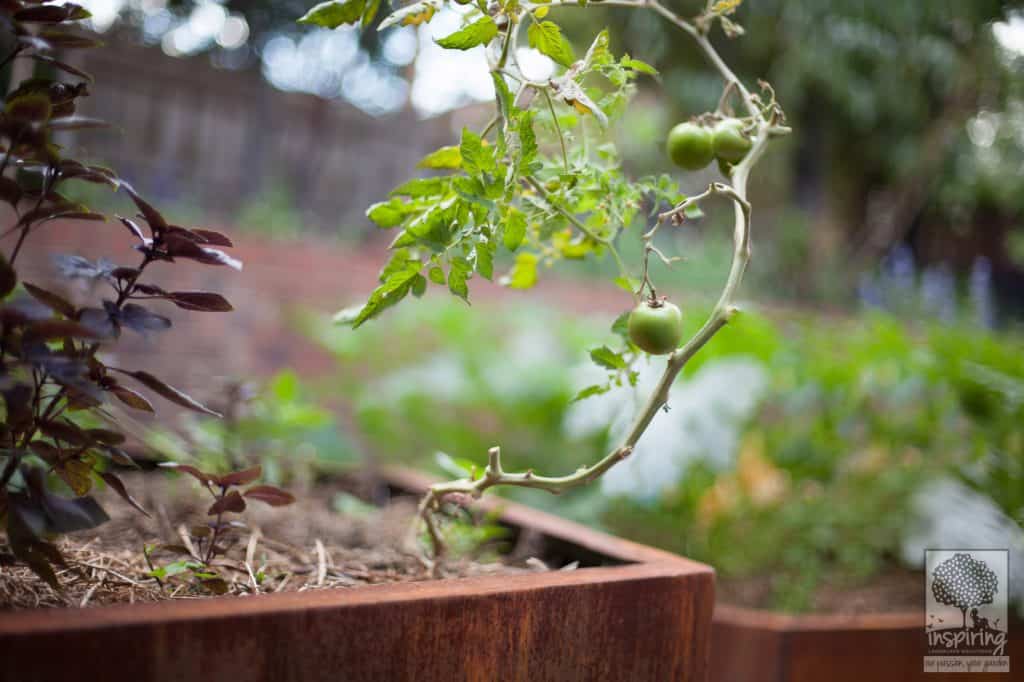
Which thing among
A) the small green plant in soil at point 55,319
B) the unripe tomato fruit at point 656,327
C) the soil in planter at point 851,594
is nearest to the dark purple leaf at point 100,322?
the small green plant in soil at point 55,319

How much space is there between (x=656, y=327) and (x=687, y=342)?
1.3 inches

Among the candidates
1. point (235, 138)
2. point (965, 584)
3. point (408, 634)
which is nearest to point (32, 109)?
point (408, 634)

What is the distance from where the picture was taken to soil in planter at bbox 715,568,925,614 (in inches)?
61.5

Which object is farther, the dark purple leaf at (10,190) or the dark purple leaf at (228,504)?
the dark purple leaf at (228,504)

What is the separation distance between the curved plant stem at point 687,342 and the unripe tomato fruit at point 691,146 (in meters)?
0.03

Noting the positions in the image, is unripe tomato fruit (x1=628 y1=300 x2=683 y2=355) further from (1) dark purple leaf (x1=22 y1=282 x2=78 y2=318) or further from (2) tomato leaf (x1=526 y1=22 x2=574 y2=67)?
(1) dark purple leaf (x1=22 y1=282 x2=78 y2=318)

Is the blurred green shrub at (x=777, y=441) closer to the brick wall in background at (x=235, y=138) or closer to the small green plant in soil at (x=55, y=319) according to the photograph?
the small green plant in soil at (x=55, y=319)

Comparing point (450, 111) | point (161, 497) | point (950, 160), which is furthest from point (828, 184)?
point (161, 497)

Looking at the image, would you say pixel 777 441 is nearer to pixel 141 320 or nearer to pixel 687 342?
pixel 687 342

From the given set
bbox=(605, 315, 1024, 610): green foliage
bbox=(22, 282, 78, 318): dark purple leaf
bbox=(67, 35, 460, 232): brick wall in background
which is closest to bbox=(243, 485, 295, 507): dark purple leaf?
bbox=(22, 282, 78, 318): dark purple leaf

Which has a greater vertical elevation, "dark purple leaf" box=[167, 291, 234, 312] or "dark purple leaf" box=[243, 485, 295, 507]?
"dark purple leaf" box=[167, 291, 234, 312]

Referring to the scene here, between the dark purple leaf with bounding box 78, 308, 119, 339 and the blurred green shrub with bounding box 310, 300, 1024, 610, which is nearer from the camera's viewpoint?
the dark purple leaf with bounding box 78, 308, 119, 339

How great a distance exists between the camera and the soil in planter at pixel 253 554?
58cm

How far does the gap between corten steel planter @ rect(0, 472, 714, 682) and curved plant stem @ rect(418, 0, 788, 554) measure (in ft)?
0.25
